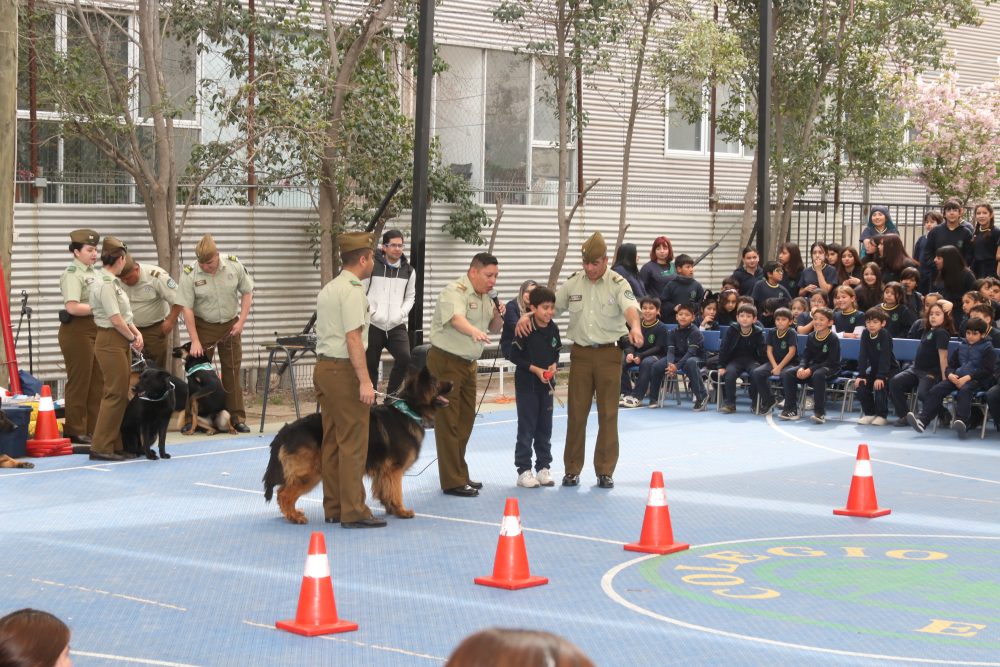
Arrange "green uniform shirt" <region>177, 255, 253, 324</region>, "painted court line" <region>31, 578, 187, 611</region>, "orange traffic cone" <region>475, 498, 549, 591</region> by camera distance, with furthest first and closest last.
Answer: "green uniform shirt" <region>177, 255, 253, 324</region> → "orange traffic cone" <region>475, 498, 549, 591</region> → "painted court line" <region>31, 578, 187, 611</region>

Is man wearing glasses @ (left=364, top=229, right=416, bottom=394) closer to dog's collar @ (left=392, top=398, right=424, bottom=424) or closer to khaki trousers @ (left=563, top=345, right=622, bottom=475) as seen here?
khaki trousers @ (left=563, top=345, right=622, bottom=475)

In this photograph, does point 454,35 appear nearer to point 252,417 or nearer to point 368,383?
point 252,417

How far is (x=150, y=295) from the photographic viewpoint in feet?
47.1

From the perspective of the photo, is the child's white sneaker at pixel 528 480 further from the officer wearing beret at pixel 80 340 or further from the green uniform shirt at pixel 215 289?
the officer wearing beret at pixel 80 340

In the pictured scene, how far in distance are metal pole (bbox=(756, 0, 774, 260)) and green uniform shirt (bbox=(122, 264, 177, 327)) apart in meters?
10.4

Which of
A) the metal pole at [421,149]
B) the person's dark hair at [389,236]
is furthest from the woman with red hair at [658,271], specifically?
the person's dark hair at [389,236]

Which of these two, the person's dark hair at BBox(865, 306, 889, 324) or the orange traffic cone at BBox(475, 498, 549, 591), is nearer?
the orange traffic cone at BBox(475, 498, 549, 591)

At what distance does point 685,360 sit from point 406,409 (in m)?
8.05

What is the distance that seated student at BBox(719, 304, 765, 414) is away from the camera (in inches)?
699

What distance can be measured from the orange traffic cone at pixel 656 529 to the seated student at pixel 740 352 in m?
8.13

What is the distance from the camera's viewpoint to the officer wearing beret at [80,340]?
13789 mm

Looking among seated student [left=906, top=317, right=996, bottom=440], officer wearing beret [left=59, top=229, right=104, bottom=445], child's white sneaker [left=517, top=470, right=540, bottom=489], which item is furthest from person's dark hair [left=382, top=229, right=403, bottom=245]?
seated student [left=906, top=317, right=996, bottom=440]

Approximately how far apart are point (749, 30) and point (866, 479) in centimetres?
1538

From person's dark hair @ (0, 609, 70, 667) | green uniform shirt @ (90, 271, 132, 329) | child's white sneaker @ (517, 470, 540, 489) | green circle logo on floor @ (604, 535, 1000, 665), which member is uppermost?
green uniform shirt @ (90, 271, 132, 329)
